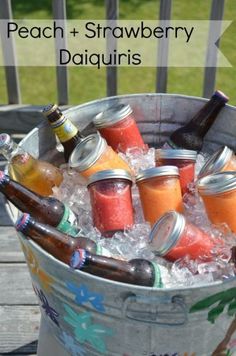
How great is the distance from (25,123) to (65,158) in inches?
36.9

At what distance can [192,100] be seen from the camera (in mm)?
1382

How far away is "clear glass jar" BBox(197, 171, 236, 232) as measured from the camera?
1.07 metres

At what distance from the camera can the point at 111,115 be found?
1319mm

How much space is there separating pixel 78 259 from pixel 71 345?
0.33m

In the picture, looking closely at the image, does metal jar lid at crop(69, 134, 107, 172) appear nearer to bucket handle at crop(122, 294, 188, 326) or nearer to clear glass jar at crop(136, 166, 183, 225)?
clear glass jar at crop(136, 166, 183, 225)

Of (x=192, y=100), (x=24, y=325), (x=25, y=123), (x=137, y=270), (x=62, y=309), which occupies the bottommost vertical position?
(x=24, y=325)

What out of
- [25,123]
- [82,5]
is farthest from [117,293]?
[82,5]

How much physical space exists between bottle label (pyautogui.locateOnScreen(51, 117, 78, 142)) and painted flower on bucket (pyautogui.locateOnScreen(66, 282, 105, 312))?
46 centimetres

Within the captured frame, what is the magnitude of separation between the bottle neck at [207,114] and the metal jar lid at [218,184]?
30 centimetres

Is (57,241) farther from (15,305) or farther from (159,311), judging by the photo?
(15,305)

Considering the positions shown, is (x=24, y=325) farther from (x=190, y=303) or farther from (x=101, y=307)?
(x=190, y=303)

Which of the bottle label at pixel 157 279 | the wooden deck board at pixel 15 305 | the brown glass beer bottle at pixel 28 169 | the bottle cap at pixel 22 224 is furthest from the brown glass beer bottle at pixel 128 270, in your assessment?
the wooden deck board at pixel 15 305

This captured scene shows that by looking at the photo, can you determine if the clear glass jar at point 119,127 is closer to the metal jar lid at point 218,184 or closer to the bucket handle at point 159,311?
the metal jar lid at point 218,184

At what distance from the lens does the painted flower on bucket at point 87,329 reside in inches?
40.1
